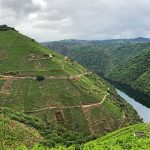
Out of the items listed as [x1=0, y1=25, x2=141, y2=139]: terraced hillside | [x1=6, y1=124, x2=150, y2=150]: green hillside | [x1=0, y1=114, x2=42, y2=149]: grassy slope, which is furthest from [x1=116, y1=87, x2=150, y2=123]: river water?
[x1=6, y1=124, x2=150, y2=150]: green hillside

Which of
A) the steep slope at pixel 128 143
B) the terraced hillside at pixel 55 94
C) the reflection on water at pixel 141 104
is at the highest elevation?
the steep slope at pixel 128 143

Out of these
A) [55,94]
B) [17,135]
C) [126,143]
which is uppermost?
[126,143]

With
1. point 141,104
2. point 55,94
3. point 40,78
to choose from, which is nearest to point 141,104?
point 141,104

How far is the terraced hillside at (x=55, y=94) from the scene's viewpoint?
108 metres

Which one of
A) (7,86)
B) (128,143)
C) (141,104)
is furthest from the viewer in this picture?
(141,104)

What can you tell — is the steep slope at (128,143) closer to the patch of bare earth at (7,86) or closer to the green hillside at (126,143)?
the green hillside at (126,143)

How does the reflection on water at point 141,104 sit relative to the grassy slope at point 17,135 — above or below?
below

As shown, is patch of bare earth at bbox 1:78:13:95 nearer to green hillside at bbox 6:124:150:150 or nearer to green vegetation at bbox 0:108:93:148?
green vegetation at bbox 0:108:93:148

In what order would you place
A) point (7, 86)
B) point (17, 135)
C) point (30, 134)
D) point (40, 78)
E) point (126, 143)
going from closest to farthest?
1. point (126, 143)
2. point (17, 135)
3. point (30, 134)
4. point (7, 86)
5. point (40, 78)

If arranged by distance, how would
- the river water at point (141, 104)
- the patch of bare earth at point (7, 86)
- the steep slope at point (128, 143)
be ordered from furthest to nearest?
the river water at point (141, 104) → the patch of bare earth at point (7, 86) → the steep slope at point (128, 143)

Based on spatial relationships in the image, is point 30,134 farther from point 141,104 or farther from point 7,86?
point 141,104

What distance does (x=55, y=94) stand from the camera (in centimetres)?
11700

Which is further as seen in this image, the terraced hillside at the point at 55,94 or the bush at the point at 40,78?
the bush at the point at 40,78

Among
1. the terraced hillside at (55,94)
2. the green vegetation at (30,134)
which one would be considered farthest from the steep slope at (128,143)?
the terraced hillside at (55,94)
